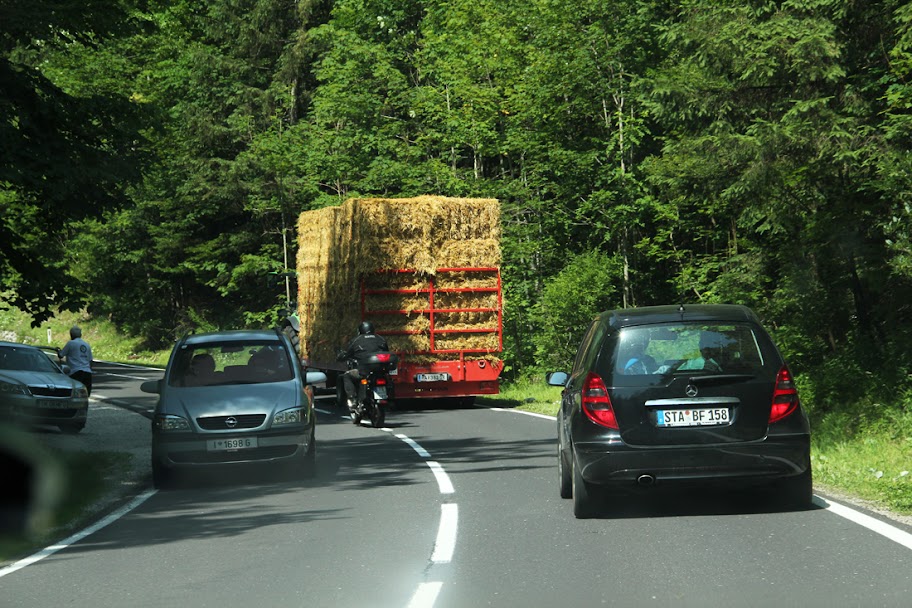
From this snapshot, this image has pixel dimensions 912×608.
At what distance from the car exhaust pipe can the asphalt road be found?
32 cm

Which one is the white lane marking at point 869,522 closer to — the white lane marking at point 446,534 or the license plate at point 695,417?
the license plate at point 695,417

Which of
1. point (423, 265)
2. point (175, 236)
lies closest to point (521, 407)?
point (423, 265)

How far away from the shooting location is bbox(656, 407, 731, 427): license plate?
31.2 feet

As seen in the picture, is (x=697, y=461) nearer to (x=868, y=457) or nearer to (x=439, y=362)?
(x=868, y=457)

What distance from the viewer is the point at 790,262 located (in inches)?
760

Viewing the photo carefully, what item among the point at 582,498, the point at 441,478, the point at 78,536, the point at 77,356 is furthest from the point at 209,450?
the point at 77,356

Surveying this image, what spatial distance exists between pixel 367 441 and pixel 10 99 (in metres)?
6.96

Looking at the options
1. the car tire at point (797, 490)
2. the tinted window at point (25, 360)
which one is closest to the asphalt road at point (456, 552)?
the car tire at point (797, 490)

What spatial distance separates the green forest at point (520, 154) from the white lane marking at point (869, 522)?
5.33m

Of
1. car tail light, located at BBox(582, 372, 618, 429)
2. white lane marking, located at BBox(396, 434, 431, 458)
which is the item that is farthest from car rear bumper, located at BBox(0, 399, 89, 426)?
car tail light, located at BBox(582, 372, 618, 429)

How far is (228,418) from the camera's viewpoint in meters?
13.3

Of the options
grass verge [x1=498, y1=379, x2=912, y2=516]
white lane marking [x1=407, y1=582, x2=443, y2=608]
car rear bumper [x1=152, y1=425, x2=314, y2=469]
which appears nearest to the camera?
white lane marking [x1=407, y1=582, x2=443, y2=608]

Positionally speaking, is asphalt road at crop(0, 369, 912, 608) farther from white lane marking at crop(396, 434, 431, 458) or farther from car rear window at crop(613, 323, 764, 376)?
white lane marking at crop(396, 434, 431, 458)

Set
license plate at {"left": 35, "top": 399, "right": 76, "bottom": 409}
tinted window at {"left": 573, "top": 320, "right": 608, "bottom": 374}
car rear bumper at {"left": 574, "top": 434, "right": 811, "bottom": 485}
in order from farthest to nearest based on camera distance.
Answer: license plate at {"left": 35, "top": 399, "right": 76, "bottom": 409}, tinted window at {"left": 573, "top": 320, "right": 608, "bottom": 374}, car rear bumper at {"left": 574, "top": 434, "right": 811, "bottom": 485}
